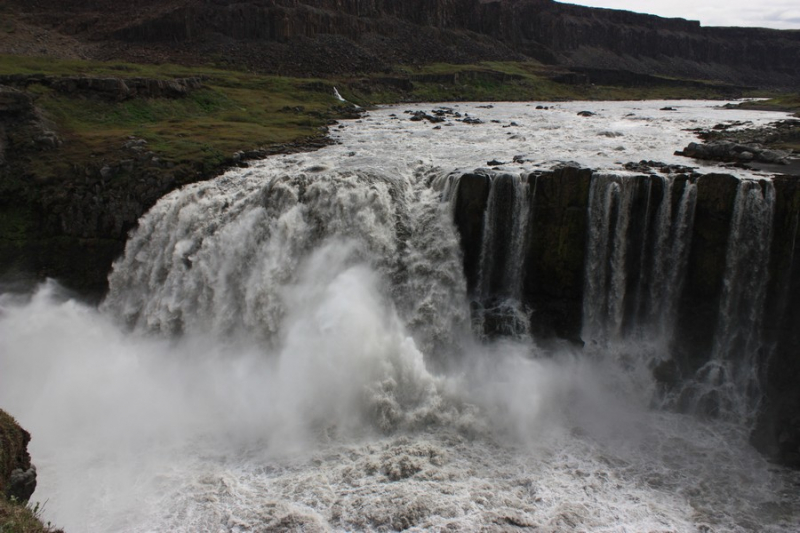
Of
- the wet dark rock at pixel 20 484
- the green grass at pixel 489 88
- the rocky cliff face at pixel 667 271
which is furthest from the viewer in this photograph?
the green grass at pixel 489 88

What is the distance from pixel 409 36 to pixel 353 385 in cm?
8359

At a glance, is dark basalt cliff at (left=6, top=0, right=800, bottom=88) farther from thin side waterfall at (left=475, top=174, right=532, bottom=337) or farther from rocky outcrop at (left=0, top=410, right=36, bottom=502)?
rocky outcrop at (left=0, top=410, right=36, bottom=502)

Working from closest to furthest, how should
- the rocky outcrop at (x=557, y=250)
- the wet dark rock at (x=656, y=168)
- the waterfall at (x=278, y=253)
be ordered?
1. the rocky outcrop at (x=557, y=250)
2. the wet dark rock at (x=656, y=168)
3. the waterfall at (x=278, y=253)

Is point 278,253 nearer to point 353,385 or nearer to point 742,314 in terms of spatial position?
point 353,385

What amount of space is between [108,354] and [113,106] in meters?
22.7

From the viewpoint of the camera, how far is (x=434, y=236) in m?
22.1

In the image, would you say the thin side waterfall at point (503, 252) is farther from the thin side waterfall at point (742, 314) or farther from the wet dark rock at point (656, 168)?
the thin side waterfall at point (742, 314)

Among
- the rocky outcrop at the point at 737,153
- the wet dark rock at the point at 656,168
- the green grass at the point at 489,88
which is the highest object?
the green grass at the point at 489,88

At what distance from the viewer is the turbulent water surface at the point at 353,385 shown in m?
14.9

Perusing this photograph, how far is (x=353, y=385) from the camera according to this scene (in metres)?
18.7

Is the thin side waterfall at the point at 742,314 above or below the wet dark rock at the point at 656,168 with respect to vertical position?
below

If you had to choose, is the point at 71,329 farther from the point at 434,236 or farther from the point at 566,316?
the point at 566,316

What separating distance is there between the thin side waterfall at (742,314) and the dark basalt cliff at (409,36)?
5960 cm

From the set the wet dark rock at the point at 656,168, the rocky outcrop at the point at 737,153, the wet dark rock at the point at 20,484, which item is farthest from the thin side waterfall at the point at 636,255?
the wet dark rock at the point at 20,484
